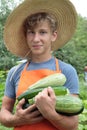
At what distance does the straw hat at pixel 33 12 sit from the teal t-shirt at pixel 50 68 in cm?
19

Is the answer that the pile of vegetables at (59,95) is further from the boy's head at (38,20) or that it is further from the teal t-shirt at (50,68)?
the boy's head at (38,20)

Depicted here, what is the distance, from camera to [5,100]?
10.2 ft

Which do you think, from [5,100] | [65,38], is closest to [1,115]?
[5,100]

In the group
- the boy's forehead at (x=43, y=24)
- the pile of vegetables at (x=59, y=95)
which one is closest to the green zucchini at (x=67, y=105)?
the pile of vegetables at (x=59, y=95)

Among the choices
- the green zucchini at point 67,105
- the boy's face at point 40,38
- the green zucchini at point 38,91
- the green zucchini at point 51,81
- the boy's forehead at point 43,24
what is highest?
the boy's forehead at point 43,24

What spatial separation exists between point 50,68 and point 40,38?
0.77ft

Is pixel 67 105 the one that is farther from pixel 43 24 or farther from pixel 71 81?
pixel 43 24

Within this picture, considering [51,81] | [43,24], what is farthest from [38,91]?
[43,24]

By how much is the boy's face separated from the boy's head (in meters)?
0.02

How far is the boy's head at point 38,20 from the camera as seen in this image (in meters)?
3.00

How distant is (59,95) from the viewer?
264cm

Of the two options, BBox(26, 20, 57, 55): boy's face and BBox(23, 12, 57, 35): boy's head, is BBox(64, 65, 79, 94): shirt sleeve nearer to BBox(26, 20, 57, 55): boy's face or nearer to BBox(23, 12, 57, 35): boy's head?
BBox(26, 20, 57, 55): boy's face

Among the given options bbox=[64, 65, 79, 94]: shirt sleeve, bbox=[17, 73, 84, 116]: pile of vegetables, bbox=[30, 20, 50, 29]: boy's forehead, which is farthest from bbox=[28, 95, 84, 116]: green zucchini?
bbox=[30, 20, 50, 29]: boy's forehead

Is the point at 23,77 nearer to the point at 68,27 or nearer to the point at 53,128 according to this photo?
the point at 53,128
